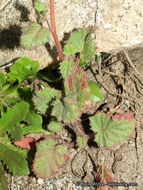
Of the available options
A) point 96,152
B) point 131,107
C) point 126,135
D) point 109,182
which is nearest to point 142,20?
point 131,107

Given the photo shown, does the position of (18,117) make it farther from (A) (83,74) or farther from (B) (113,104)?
(B) (113,104)

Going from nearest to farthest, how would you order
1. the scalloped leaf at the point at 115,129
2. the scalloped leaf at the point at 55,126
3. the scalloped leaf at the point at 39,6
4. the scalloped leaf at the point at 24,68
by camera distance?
the scalloped leaf at the point at 39,6 < the scalloped leaf at the point at 115,129 < the scalloped leaf at the point at 55,126 < the scalloped leaf at the point at 24,68

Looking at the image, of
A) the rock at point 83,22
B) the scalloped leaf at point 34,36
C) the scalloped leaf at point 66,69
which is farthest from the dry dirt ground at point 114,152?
the scalloped leaf at point 34,36

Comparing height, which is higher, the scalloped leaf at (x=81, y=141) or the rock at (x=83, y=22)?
the rock at (x=83, y=22)

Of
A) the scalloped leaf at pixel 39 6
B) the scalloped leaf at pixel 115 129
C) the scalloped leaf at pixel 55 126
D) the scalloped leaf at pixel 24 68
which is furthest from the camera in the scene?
the scalloped leaf at pixel 24 68

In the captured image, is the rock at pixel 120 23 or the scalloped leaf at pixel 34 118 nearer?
the rock at pixel 120 23


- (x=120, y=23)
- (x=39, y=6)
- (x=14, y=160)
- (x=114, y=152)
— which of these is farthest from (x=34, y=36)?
(x=114, y=152)

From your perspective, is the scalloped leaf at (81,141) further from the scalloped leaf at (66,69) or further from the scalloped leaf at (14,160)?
the scalloped leaf at (66,69)
